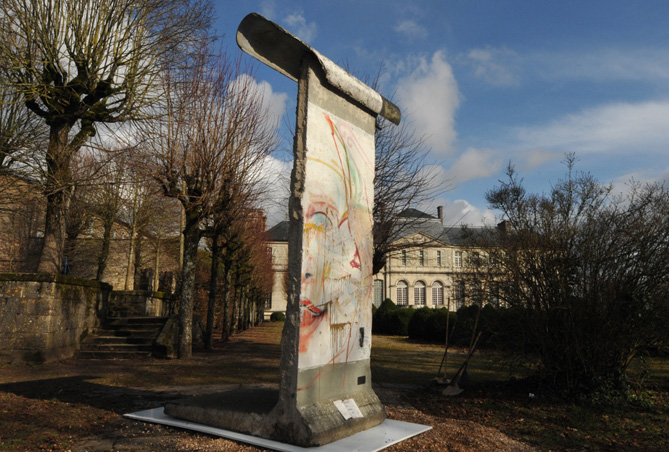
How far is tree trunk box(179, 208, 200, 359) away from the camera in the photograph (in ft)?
35.0

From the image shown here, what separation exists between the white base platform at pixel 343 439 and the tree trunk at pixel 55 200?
7.15 meters

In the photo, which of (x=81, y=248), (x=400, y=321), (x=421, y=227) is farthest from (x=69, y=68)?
(x=400, y=321)

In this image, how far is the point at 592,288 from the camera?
6.51 metres

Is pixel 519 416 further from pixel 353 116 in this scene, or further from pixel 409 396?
pixel 353 116

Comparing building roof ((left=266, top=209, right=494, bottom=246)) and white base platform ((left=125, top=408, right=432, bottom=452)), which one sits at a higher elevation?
building roof ((left=266, top=209, right=494, bottom=246))

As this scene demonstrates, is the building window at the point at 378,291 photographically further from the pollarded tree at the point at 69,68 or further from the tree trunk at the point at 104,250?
the pollarded tree at the point at 69,68

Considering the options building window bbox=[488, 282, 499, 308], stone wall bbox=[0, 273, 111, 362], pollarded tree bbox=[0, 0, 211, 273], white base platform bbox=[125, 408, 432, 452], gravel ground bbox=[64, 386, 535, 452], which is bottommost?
gravel ground bbox=[64, 386, 535, 452]

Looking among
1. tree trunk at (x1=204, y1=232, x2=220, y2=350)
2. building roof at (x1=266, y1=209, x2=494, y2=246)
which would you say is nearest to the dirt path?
building roof at (x1=266, y1=209, x2=494, y2=246)

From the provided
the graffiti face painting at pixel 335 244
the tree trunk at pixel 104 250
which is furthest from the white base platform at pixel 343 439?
the tree trunk at pixel 104 250

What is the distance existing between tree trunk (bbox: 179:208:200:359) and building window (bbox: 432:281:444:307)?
160 feet

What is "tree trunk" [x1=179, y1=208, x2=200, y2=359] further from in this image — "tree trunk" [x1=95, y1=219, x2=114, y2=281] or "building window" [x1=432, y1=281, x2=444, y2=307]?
"building window" [x1=432, y1=281, x2=444, y2=307]

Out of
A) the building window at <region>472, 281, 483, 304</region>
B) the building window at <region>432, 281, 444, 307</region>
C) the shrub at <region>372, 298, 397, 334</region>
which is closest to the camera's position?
the building window at <region>472, 281, 483, 304</region>

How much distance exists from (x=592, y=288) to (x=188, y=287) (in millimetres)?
8131

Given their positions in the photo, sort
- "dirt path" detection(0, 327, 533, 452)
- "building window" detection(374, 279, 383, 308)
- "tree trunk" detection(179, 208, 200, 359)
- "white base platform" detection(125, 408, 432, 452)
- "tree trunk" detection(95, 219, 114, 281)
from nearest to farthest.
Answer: "white base platform" detection(125, 408, 432, 452)
"dirt path" detection(0, 327, 533, 452)
"tree trunk" detection(179, 208, 200, 359)
"tree trunk" detection(95, 219, 114, 281)
"building window" detection(374, 279, 383, 308)
